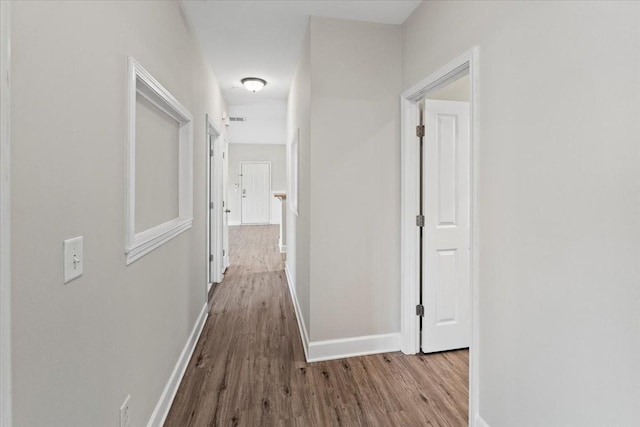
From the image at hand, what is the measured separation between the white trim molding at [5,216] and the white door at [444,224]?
2266 mm

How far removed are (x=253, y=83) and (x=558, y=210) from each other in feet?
11.2

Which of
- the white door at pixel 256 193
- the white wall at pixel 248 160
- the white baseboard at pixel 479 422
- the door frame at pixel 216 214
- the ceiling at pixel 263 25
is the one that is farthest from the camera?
the white door at pixel 256 193

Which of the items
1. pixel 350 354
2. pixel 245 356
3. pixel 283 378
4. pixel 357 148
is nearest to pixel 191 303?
pixel 245 356

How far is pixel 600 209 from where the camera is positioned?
105 cm

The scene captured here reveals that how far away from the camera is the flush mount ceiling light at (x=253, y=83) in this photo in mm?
3695

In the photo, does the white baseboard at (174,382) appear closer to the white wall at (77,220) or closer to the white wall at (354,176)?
the white wall at (77,220)

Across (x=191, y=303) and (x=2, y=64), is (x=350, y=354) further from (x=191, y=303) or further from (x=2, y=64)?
(x=2, y=64)

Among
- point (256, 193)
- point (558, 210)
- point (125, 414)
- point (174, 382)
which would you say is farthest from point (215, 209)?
point (256, 193)

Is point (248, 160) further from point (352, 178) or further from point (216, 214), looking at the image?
point (352, 178)

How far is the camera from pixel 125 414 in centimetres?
129

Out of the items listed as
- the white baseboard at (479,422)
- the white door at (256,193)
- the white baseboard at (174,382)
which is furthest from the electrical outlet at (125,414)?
the white door at (256,193)

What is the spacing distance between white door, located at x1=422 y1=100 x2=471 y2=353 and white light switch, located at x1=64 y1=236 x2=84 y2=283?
2.11 meters

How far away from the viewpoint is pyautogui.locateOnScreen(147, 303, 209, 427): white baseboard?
5.45 ft

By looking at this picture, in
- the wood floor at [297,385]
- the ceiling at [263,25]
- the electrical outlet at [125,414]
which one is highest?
the ceiling at [263,25]
